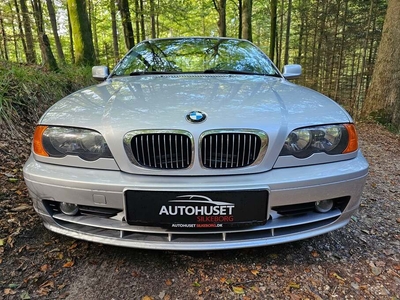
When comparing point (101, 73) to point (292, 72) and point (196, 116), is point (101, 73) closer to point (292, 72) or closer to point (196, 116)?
point (196, 116)

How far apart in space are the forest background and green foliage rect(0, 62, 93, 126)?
11 mm

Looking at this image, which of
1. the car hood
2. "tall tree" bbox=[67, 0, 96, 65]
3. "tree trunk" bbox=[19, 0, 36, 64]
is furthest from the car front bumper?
"tall tree" bbox=[67, 0, 96, 65]

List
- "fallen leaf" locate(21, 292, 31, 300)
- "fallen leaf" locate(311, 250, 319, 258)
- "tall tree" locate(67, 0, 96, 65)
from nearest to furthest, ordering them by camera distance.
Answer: "fallen leaf" locate(21, 292, 31, 300) < "fallen leaf" locate(311, 250, 319, 258) < "tall tree" locate(67, 0, 96, 65)

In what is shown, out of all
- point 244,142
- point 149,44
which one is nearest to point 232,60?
point 149,44

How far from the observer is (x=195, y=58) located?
2.84 metres

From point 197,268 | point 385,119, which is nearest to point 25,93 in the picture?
point 197,268

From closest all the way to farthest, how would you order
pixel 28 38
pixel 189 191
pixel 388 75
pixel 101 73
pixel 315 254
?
pixel 189 191, pixel 315 254, pixel 101 73, pixel 388 75, pixel 28 38

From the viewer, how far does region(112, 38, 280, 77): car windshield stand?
8.74 feet

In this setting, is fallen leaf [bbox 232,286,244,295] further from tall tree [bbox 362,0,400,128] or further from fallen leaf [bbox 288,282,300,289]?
tall tree [bbox 362,0,400,128]

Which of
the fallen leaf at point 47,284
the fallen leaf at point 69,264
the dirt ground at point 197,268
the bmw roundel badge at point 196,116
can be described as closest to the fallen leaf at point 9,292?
Answer: the dirt ground at point 197,268

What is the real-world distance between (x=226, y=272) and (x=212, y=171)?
1.92ft

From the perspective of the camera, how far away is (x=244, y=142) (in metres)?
1.47

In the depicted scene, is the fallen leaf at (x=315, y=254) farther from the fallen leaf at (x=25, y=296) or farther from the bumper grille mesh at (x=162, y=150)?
the fallen leaf at (x=25, y=296)

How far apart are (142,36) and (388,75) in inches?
435
